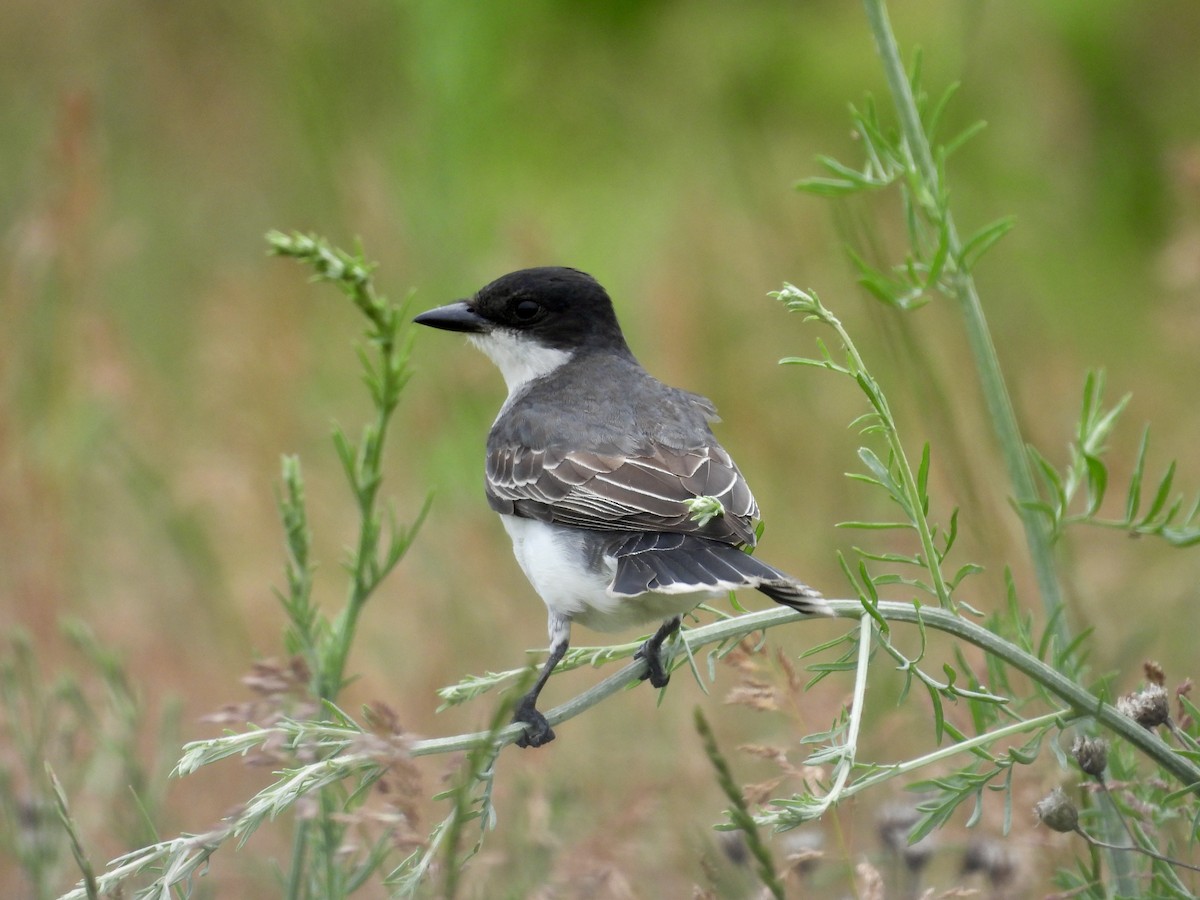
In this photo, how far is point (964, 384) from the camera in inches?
230

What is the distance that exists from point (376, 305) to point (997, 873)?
6.06ft

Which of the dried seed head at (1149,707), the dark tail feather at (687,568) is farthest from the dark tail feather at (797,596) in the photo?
the dried seed head at (1149,707)

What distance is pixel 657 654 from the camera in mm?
3152

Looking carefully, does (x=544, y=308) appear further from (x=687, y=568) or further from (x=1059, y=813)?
(x=1059, y=813)

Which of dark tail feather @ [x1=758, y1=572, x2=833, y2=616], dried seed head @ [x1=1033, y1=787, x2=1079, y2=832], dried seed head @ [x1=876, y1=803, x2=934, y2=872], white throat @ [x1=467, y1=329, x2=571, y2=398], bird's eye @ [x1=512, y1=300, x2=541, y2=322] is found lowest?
dried seed head @ [x1=876, y1=803, x2=934, y2=872]

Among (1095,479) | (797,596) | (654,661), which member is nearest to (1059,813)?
(797,596)

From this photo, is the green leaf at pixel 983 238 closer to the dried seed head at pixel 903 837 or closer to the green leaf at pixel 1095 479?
the green leaf at pixel 1095 479

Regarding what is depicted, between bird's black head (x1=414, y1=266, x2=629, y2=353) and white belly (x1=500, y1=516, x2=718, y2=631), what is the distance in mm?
1116

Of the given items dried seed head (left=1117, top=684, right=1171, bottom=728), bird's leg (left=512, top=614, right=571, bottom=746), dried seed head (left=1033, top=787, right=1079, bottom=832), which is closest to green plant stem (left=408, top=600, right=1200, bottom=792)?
dried seed head (left=1117, top=684, right=1171, bottom=728)

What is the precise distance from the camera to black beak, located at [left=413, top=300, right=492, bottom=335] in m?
4.50

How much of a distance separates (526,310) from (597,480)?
4.26 feet

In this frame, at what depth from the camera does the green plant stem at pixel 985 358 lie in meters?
2.93

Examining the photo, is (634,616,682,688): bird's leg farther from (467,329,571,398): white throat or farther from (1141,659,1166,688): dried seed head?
(467,329,571,398): white throat

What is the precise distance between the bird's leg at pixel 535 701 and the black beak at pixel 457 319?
1346mm
